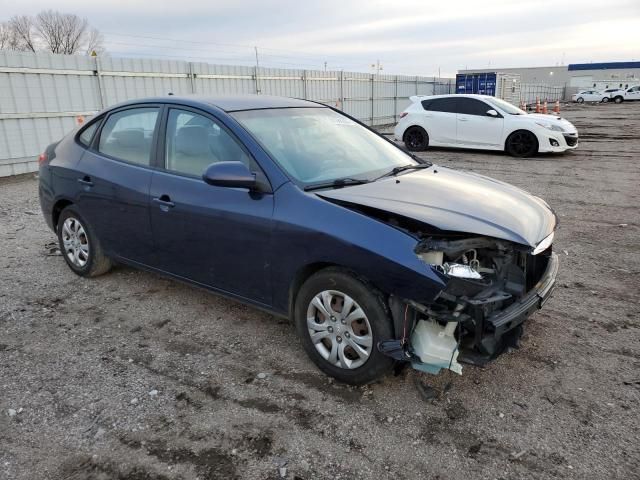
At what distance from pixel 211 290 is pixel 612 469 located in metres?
2.67

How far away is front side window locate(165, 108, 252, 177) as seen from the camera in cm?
354

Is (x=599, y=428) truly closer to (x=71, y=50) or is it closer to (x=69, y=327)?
(x=69, y=327)

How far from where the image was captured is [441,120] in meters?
13.8

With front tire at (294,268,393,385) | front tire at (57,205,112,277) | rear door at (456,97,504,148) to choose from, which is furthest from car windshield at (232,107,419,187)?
rear door at (456,97,504,148)

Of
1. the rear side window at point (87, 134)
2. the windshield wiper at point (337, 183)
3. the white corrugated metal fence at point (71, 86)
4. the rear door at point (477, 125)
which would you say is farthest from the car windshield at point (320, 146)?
the rear door at point (477, 125)

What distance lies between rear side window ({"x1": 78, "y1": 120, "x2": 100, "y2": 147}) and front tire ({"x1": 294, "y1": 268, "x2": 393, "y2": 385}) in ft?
9.06

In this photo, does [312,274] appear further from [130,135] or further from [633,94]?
[633,94]

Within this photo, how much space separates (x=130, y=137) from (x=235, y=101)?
101cm

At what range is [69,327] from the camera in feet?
13.0

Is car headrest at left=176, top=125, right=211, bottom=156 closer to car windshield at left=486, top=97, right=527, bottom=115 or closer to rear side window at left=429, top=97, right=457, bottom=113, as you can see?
car windshield at left=486, top=97, right=527, bottom=115

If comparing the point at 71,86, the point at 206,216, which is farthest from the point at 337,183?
the point at 71,86

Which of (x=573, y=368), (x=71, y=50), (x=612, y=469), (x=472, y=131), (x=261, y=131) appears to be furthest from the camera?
(x=71, y=50)

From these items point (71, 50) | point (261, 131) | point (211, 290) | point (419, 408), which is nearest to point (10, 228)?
point (211, 290)

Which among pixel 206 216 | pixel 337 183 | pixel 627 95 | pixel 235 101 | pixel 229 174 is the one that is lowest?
pixel 627 95
